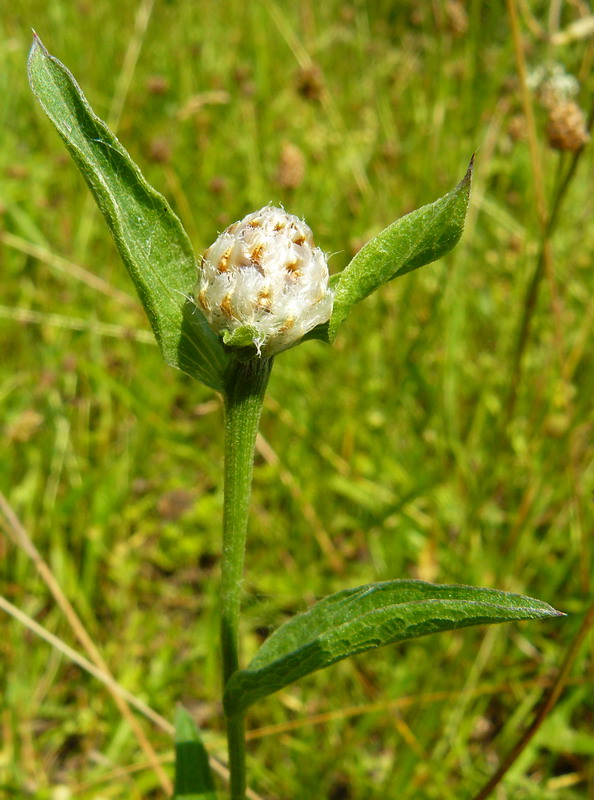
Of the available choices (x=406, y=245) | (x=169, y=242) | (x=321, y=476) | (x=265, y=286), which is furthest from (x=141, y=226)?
(x=321, y=476)

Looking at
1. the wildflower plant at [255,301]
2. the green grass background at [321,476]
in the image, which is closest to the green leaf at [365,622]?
the wildflower plant at [255,301]

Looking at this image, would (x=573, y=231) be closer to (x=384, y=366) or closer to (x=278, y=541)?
(x=384, y=366)

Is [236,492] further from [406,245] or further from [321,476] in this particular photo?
[321,476]

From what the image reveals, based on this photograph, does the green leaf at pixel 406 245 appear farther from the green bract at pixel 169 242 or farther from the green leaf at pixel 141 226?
the green leaf at pixel 141 226

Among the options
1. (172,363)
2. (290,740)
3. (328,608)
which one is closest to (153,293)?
(172,363)

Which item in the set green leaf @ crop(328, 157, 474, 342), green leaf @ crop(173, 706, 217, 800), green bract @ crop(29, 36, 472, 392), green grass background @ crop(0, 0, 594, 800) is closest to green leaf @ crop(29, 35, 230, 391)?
green bract @ crop(29, 36, 472, 392)

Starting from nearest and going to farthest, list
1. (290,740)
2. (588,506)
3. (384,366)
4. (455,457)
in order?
(290,740) → (588,506) → (455,457) → (384,366)
